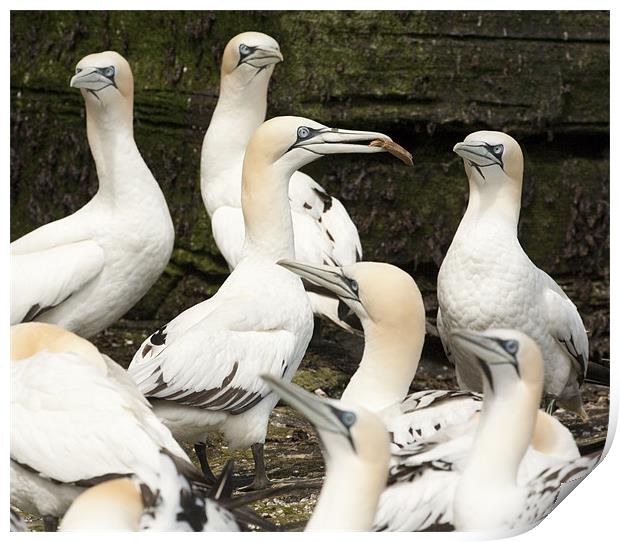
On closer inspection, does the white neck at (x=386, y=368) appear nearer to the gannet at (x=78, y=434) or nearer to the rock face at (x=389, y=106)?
the gannet at (x=78, y=434)

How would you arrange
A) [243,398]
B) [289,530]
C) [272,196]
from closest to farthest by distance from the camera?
[289,530] → [243,398] → [272,196]

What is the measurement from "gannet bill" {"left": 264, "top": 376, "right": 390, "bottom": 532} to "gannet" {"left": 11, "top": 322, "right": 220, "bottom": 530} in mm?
375

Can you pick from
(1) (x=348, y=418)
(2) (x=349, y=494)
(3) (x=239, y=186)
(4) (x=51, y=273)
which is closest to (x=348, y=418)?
(1) (x=348, y=418)

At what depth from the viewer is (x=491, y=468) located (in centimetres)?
349

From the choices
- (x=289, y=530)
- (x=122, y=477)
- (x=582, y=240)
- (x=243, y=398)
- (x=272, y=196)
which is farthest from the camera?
(x=582, y=240)

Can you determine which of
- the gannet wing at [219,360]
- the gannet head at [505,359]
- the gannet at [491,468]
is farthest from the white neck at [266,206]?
the gannet head at [505,359]

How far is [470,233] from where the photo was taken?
4516 mm

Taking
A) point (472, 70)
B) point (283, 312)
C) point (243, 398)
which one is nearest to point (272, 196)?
point (283, 312)

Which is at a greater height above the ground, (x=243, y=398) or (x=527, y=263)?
(x=527, y=263)

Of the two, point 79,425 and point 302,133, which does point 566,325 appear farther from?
point 79,425

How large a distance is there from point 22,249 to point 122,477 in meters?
1.35

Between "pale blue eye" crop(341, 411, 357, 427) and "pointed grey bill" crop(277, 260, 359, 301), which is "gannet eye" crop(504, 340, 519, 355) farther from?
"pointed grey bill" crop(277, 260, 359, 301)

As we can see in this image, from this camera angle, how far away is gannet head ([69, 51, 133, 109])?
4570mm

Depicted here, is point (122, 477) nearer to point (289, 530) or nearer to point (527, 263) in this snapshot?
point (289, 530)
